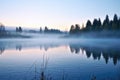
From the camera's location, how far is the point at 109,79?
14.7 meters

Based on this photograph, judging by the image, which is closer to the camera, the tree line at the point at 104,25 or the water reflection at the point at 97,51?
the water reflection at the point at 97,51

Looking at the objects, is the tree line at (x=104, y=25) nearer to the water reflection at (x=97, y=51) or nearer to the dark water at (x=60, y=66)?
the water reflection at (x=97, y=51)

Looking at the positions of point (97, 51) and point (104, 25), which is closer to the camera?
point (97, 51)

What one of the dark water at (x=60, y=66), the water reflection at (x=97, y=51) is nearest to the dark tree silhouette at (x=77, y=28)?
the water reflection at (x=97, y=51)

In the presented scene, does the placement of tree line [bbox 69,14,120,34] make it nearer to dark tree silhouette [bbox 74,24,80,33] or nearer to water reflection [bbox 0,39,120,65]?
dark tree silhouette [bbox 74,24,80,33]

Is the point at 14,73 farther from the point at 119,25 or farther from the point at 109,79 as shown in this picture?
the point at 119,25

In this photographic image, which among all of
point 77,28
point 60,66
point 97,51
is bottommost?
point 97,51

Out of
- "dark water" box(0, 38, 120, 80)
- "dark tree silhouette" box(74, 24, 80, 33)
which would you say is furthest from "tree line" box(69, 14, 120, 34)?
"dark water" box(0, 38, 120, 80)

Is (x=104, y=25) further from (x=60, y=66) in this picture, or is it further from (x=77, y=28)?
(x=60, y=66)

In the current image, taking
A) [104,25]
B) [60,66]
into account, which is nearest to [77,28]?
[104,25]

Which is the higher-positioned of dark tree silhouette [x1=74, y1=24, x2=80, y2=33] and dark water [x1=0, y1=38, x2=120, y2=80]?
dark tree silhouette [x1=74, y1=24, x2=80, y2=33]

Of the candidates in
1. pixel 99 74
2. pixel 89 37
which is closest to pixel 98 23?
pixel 89 37

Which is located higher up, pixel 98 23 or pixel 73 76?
pixel 98 23

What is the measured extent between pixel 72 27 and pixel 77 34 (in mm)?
7555
